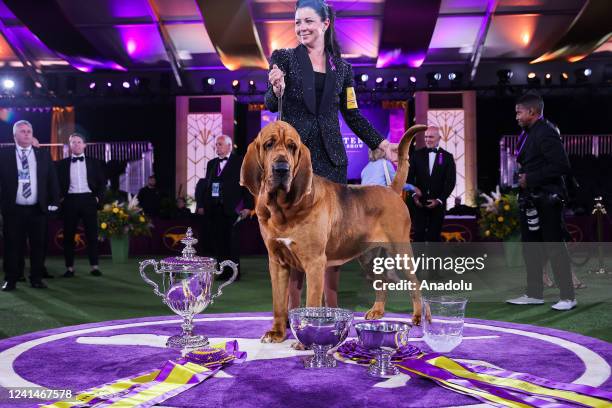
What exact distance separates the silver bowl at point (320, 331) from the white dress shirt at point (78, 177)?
642cm

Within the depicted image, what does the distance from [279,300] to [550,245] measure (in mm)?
3058

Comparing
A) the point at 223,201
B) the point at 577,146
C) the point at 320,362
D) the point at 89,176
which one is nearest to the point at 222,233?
the point at 223,201

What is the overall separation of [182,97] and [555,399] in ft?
51.7

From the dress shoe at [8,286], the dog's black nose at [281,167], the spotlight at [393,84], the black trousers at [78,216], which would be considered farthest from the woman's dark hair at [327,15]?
the spotlight at [393,84]

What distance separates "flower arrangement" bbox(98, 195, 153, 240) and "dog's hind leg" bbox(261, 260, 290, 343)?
312 inches

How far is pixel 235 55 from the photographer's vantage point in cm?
1581

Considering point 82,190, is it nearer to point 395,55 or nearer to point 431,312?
point 431,312

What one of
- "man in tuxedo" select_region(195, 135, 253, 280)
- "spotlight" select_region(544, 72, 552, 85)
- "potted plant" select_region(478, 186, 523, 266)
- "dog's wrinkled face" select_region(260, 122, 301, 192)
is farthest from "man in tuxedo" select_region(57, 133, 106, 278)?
"spotlight" select_region(544, 72, 552, 85)

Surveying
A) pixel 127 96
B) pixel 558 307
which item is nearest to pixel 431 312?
pixel 558 307

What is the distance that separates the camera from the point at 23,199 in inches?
274

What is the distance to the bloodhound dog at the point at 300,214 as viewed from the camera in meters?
2.91

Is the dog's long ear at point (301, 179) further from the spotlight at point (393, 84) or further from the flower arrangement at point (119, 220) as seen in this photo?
the spotlight at point (393, 84)

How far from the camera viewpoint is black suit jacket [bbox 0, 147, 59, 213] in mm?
6836

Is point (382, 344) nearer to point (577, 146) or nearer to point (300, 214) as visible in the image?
point (300, 214)
